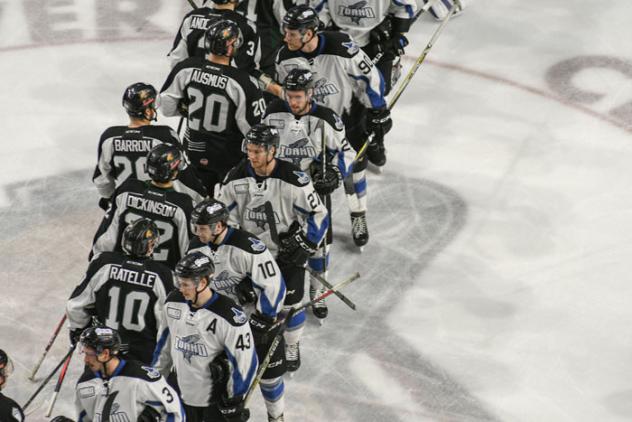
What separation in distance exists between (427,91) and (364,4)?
5.25 feet

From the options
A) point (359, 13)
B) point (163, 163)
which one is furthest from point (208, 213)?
point (359, 13)

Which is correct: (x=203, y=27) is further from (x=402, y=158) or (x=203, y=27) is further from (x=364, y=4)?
(x=402, y=158)

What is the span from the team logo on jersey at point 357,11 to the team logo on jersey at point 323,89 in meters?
0.82

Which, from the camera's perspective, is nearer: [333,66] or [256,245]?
[256,245]

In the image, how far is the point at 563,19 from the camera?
9828 millimetres

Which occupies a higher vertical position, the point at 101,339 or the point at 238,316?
the point at 101,339

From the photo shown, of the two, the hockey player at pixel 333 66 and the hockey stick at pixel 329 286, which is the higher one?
the hockey player at pixel 333 66

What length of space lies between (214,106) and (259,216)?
0.86 meters

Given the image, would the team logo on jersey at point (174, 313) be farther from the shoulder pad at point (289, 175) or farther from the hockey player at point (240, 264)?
the shoulder pad at point (289, 175)

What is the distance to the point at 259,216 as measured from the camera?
5.77 m

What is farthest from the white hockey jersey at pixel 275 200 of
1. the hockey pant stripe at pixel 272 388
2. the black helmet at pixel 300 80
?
the hockey pant stripe at pixel 272 388

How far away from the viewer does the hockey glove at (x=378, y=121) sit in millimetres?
6859

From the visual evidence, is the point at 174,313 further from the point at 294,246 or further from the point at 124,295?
the point at 294,246

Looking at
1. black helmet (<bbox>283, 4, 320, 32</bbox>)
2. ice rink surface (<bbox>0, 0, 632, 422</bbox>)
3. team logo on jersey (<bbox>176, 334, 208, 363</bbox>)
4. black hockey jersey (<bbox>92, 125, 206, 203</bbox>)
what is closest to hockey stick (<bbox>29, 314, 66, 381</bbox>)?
ice rink surface (<bbox>0, 0, 632, 422</bbox>)
